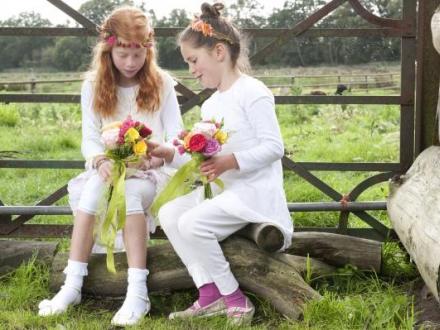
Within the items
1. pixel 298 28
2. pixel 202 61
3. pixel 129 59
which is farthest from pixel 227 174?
pixel 298 28

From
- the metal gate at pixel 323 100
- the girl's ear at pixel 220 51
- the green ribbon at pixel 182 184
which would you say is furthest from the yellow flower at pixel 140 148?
the metal gate at pixel 323 100

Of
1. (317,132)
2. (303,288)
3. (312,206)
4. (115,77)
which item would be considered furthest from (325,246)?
(317,132)

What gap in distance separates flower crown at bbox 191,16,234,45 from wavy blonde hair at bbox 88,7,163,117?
15.9 inches

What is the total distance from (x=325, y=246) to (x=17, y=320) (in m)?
1.76

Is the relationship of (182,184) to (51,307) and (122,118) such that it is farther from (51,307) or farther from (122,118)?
(51,307)

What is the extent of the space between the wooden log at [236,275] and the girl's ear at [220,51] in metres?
0.92

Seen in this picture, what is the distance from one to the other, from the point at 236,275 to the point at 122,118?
44.3 inches

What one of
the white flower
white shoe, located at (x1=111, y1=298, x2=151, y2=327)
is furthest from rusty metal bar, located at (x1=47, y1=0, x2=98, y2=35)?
white shoe, located at (x1=111, y1=298, x2=151, y2=327)

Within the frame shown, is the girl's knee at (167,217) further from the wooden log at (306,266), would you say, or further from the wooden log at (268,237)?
the wooden log at (306,266)

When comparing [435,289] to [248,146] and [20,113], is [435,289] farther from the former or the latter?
[20,113]

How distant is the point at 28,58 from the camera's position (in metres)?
10.9

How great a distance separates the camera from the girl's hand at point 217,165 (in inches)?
149

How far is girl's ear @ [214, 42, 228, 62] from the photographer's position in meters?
3.92

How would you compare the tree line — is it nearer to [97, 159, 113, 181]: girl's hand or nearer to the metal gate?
the metal gate
